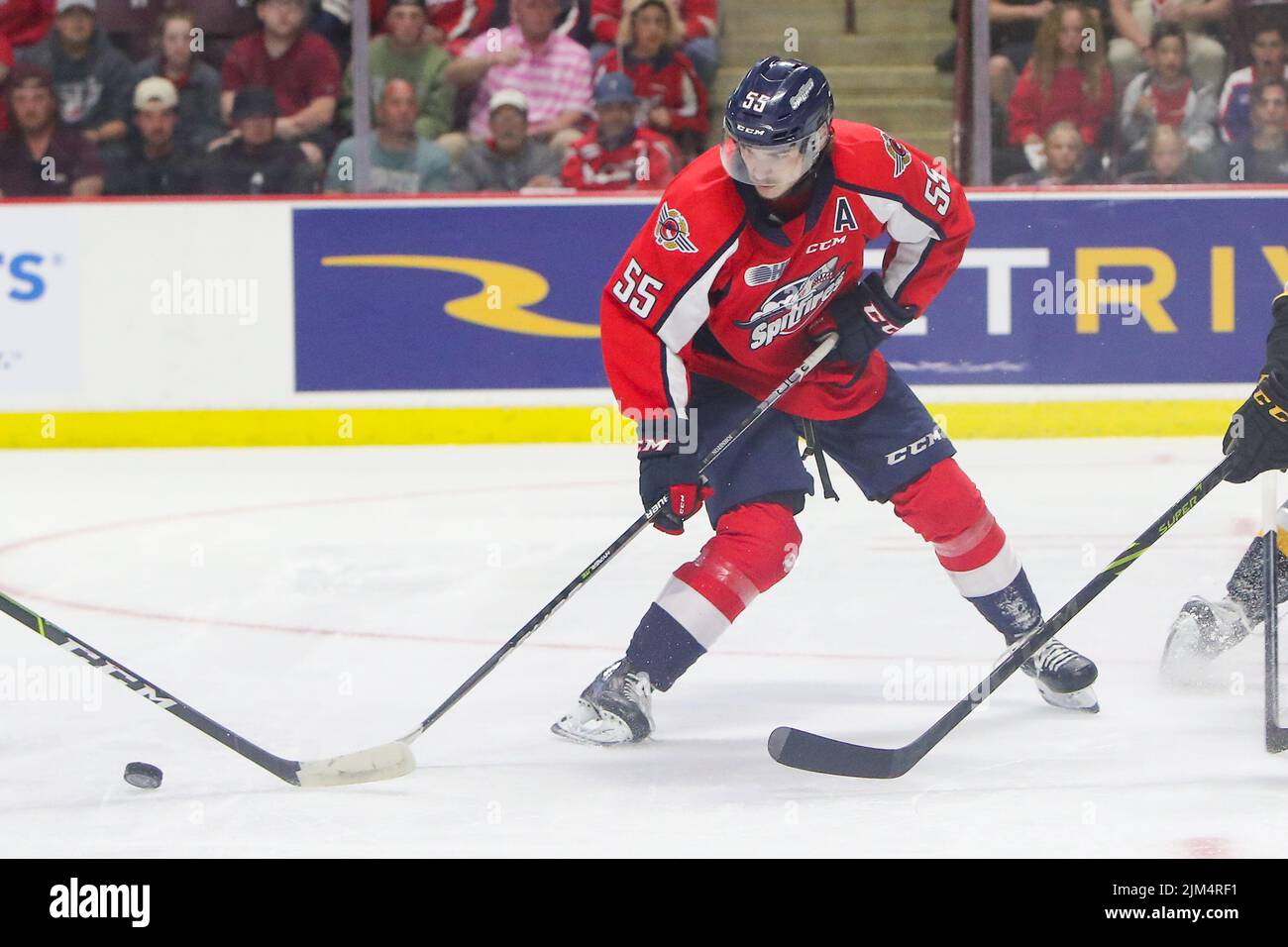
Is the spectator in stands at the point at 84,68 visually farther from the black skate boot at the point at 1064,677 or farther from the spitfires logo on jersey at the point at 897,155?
the black skate boot at the point at 1064,677

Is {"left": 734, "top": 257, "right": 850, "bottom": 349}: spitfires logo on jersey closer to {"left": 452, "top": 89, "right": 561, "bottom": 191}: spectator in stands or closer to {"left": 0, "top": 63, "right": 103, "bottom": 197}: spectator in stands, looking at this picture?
{"left": 452, "top": 89, "right": 561, "bottom": 191}: spectator in stands

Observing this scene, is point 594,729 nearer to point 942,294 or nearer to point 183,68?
point 942,294

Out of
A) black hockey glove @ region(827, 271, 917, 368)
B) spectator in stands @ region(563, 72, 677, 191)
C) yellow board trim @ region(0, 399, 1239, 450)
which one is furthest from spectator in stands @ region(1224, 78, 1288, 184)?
black hockey glove @ region(827, 271, 917, 368)

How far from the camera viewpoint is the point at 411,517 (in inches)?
205

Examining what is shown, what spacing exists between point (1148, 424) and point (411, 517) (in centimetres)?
288

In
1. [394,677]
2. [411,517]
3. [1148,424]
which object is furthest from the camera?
[1148,424]

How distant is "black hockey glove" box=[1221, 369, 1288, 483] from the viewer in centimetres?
265

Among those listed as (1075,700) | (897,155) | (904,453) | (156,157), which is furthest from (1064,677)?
(156,157)

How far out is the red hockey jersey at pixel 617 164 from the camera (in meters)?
6.76

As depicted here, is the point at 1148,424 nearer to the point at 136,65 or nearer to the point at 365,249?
the point at 365,249

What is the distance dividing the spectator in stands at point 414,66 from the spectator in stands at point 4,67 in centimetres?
131

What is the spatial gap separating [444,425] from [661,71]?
1.60 meters

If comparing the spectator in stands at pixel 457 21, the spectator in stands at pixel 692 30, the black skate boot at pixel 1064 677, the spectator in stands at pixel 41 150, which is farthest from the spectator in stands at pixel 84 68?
the black skate boot at pixel 1064 677

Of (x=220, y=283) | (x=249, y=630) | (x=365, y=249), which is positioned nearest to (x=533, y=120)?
(x=365, y=249)
